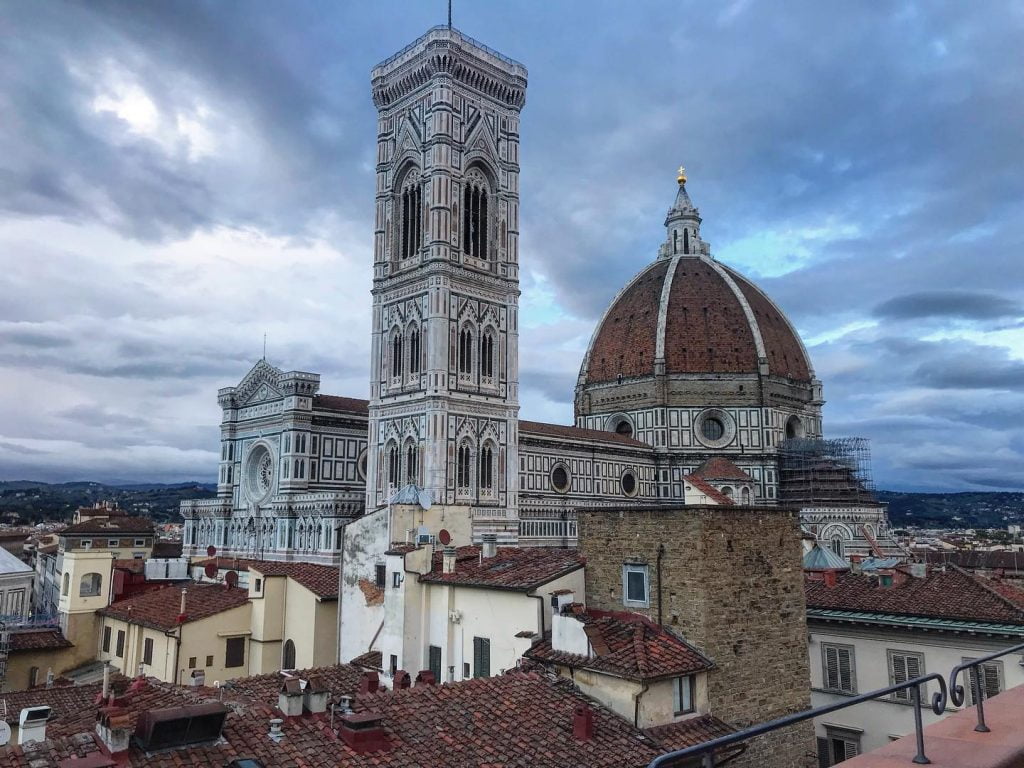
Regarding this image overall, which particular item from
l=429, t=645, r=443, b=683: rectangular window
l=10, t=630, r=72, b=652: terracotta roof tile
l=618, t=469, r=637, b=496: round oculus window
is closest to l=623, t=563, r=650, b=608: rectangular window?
l=429, t=645, r=443, b=683: rectangular window

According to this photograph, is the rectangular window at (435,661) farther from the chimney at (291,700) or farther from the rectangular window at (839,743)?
the rectangular window at (839,743)

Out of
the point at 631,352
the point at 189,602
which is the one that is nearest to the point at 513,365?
the point at 631,352

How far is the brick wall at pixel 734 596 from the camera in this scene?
14.7 meters

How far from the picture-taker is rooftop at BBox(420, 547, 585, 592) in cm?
1680

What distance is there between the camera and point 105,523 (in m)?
57.9

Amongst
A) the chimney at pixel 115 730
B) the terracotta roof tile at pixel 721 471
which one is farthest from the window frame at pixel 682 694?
the terracotta roof tile at pixel 721 471

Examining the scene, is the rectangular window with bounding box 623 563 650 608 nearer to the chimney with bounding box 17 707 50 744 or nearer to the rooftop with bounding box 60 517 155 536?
the chimney with bounding box 17 707 50 744

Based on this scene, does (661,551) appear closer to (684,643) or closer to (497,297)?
(684,643)

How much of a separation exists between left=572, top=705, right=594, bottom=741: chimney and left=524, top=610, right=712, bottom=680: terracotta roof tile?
955 millimetres

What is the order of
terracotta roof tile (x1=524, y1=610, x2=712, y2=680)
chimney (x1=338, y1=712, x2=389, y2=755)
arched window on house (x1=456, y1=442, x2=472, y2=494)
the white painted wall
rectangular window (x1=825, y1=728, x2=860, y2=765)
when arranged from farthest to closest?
arched window on house (x1=456, y1=442, x2=472, y2=494)
rectangular window (x1=825, y1=728, x2=860, y2=765)
the white painted wall
terracotta roof tile (x1=524, y1=610, x2=712, y2=680)
chimney (x1=338, y1=712, x2=389, y2=755)

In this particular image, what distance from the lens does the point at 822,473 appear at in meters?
66.4

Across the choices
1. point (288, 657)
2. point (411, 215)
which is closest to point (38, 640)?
point (288, 657)

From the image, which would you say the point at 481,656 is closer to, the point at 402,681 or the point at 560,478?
the point at 402,681

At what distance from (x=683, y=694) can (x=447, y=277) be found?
38.6 m
